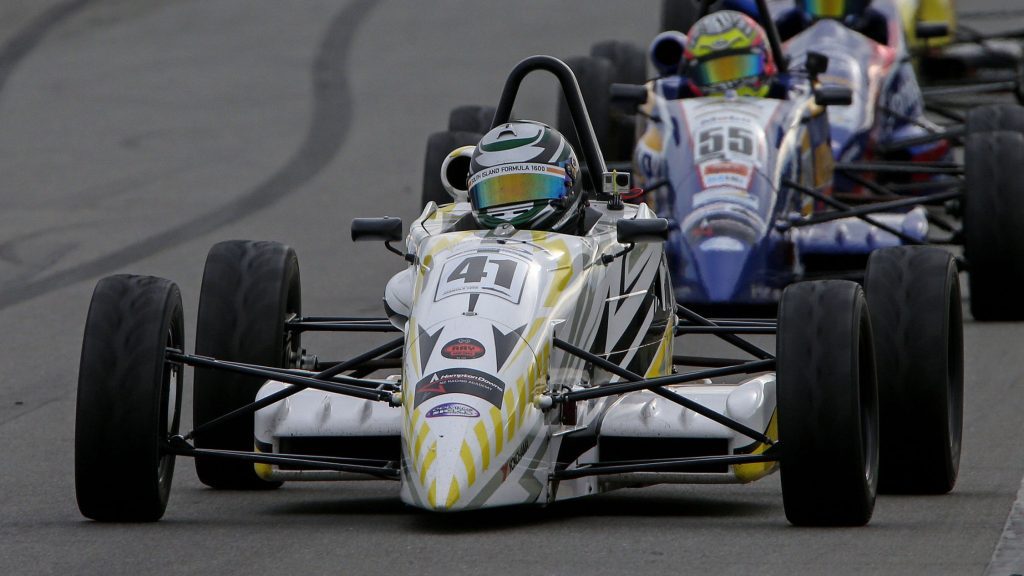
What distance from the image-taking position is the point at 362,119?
853 inches

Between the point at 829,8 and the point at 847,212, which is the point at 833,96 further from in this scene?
the point at 829,8

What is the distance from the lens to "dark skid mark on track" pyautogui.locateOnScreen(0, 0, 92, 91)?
23.5 m

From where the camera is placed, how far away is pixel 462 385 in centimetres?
797

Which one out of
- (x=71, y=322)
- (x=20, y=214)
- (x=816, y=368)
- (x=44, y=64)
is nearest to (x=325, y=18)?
(x=44, y=64)

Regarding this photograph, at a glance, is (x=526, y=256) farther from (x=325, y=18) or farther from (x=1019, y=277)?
(x=325, y=18)

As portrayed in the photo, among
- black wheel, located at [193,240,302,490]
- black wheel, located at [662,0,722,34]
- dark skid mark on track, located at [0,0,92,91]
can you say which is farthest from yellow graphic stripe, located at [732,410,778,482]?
dark skid mark on track, located at [0,0,92,91]

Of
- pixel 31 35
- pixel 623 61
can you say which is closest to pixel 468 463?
pixel 623 61

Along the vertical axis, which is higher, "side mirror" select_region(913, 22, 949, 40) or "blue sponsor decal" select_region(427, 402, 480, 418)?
"blue sponsor decal" select_region(427, 402, 480, 418)

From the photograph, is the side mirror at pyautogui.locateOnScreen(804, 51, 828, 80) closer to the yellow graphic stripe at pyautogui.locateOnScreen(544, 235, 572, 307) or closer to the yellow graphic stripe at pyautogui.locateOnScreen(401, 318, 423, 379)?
the yellow graphic stripe at pyautogui.locateOnScreen(544, 235, 572, 307)

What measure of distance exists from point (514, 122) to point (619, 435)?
169 centimetres

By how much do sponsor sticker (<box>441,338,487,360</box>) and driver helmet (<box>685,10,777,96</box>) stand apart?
685 cm

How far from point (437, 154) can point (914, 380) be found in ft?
20.1

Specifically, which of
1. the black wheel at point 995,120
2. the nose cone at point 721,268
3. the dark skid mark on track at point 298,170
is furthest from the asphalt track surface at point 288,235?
the black wheel at point 995,120

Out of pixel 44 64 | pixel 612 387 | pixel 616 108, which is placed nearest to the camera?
pixel 612 387
